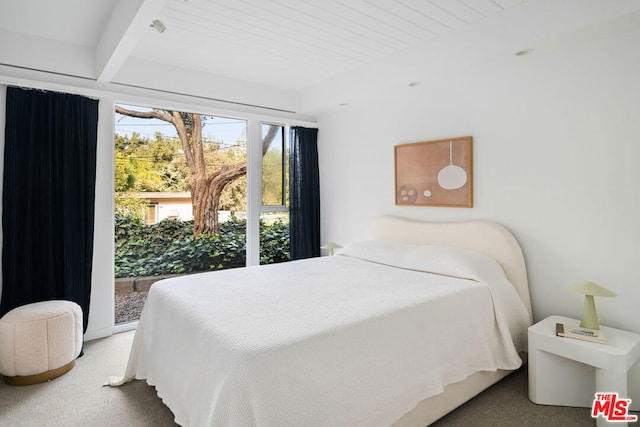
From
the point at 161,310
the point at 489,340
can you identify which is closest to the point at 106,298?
the point at 161,310

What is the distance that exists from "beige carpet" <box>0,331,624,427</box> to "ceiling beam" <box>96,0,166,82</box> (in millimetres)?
2205

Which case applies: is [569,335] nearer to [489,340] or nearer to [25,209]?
[489,340]

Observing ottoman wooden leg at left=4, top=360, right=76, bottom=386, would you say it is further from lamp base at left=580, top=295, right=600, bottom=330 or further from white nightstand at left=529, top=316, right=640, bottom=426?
lamp base at left=580, top=295, right=600, bottom=330

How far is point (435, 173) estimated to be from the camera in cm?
325

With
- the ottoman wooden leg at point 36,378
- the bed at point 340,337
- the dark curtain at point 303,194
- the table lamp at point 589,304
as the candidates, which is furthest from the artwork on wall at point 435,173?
the ottoman wooden leg at point 36,378

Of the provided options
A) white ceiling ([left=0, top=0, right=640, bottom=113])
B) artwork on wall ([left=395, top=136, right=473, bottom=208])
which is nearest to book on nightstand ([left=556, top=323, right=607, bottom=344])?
artwork on wall ([left=395, top=136, right=473, bottom=208])

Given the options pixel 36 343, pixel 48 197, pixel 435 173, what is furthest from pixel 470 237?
pixel 48 197

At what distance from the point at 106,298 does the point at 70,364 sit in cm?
68

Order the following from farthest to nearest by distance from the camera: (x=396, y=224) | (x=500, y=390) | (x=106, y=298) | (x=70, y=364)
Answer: (x=396, y=224)
(x=106, y=298)
(x=70, y=364)
(x=500, y=390)

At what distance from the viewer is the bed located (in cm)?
141

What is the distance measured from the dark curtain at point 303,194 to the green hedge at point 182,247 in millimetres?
241

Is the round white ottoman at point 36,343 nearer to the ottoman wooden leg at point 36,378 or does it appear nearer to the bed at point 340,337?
the ottoman wooden leg at point 36,378

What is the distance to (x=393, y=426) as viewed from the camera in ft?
5.61

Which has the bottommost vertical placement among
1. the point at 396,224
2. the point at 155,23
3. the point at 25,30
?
the point at 396,224
